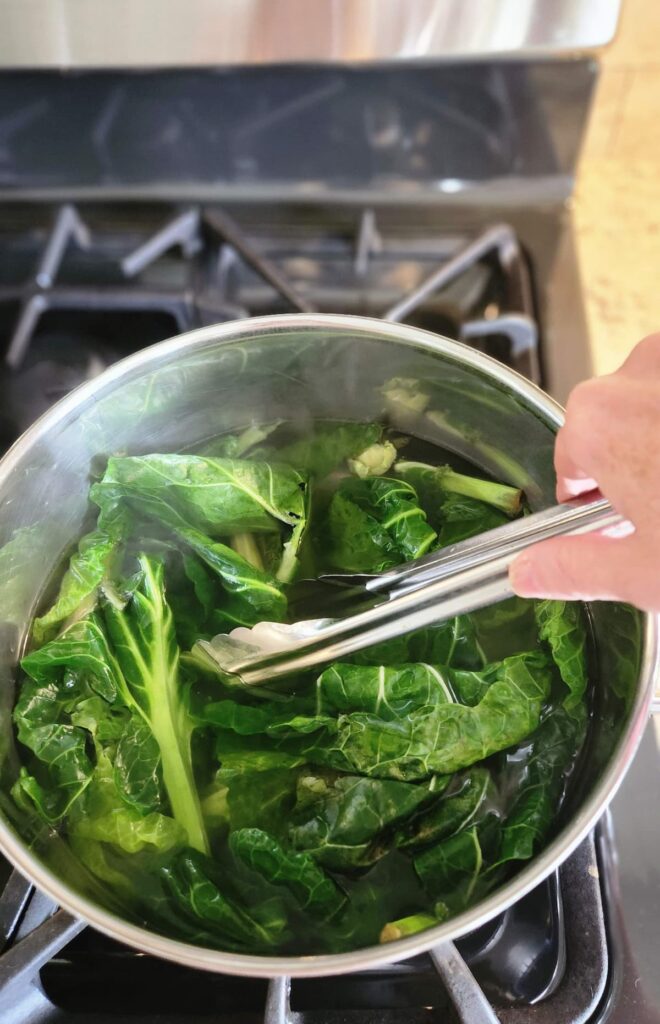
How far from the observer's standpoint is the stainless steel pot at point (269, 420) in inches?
30.7

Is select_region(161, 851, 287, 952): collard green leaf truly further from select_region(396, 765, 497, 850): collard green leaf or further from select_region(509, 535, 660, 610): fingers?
select_region(509, 535, 660, 610): fingers

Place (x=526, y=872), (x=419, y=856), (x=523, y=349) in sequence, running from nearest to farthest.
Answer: (x=526, y=872) → (x=419, y=856) → (x=523, y=349)

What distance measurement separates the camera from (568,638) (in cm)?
90

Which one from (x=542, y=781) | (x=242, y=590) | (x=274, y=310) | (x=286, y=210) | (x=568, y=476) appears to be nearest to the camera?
(x=568, y=476)

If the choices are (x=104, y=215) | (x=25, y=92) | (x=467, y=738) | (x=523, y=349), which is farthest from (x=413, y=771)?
(x=25, y=92)

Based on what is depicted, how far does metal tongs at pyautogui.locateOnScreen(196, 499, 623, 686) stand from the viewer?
2.43ft

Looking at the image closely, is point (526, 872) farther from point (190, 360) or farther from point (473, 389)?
point (190, 360)

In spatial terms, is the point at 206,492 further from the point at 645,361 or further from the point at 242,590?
the point at 645,361

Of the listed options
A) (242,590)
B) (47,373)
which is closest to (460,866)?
(242,590)

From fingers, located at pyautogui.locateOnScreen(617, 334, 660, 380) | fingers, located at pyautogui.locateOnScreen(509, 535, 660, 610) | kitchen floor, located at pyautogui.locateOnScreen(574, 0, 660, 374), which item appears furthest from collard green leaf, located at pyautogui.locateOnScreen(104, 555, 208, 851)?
kitchen floor, located at pyautogui.locateOnScreen(574, 0, 660, 374)

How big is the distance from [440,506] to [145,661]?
1.32ft

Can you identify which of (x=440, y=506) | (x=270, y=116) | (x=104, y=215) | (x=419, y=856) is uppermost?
(x=270, y=116)

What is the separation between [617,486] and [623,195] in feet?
3.24

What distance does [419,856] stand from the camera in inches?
32.2
